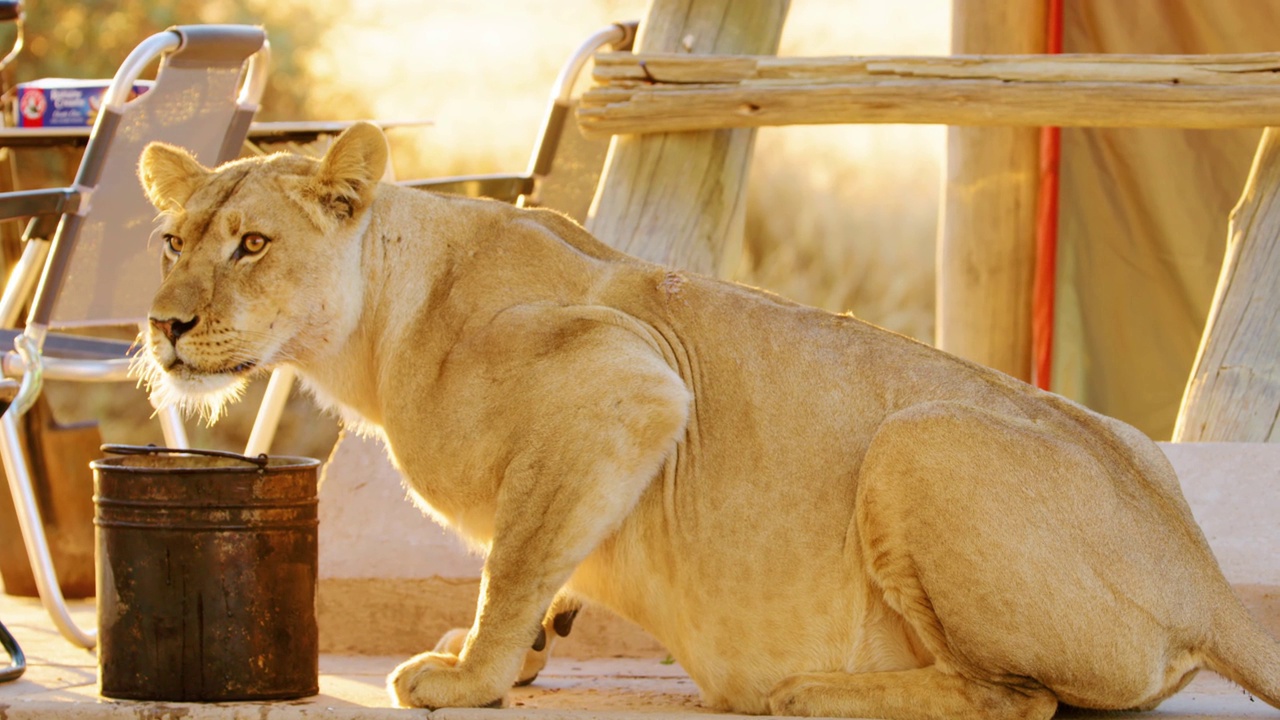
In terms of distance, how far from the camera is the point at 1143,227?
7.52 meters

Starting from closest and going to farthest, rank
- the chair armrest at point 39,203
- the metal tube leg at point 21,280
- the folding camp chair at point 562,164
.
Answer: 1. the chair armrest at point 39,203
2. the metal tube leg at point 21,280
3. the folding camp chair at point 562,164

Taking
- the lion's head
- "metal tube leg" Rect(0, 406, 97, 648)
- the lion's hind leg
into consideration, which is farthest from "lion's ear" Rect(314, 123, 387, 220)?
"metal tube leg" Rect(0, 406, 97, 648)

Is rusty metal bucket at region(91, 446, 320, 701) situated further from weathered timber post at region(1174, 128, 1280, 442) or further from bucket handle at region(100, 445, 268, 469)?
weathered timber post at region(1174, 128, 1280, 442)

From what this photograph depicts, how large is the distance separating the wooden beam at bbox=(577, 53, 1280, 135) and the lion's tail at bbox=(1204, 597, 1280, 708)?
8.44 ft

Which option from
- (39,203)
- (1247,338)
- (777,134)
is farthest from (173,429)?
(777,134)

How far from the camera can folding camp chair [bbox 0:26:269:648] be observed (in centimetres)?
512

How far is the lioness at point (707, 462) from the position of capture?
11.9 feet

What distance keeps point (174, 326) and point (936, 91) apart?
310 centimetres

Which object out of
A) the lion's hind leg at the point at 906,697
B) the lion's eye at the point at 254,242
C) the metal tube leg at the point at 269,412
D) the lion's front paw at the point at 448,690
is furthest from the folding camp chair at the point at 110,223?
the lion's hind leg at the point at 906,697

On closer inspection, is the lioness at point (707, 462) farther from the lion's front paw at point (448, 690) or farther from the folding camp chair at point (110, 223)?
the folding camp chair at point (110, 223)

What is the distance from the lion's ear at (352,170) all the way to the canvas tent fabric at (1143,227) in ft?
14.8

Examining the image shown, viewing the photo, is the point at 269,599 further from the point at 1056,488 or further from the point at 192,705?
the point at 1056,488

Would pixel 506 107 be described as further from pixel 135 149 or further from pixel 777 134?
pixel 135 149

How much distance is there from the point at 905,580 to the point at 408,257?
1.50 meters
